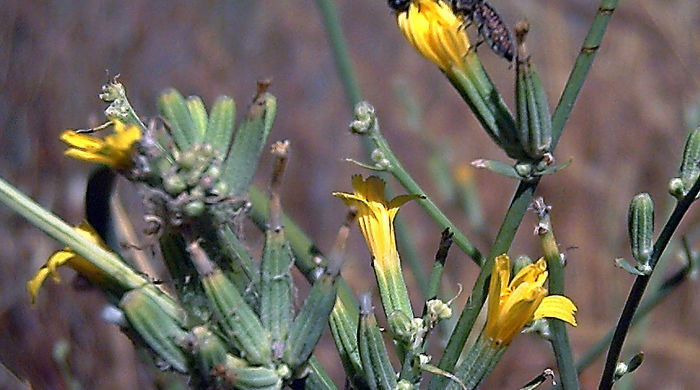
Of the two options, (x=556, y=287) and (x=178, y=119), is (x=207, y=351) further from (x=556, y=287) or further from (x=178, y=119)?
(x=556, y=287)

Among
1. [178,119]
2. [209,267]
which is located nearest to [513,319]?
[209,267]

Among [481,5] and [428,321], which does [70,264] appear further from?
[481,5]

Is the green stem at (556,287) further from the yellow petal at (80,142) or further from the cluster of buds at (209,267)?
the yellow petal at (80,142)

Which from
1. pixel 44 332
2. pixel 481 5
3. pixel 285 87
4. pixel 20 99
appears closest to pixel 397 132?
pixel 285 87

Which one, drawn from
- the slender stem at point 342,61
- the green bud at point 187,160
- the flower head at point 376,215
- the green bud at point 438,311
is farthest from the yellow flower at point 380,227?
the slender stem at point 342,61

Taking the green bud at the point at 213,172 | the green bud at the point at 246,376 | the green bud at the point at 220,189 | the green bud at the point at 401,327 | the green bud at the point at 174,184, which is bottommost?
the green bud at the point at 246,376
